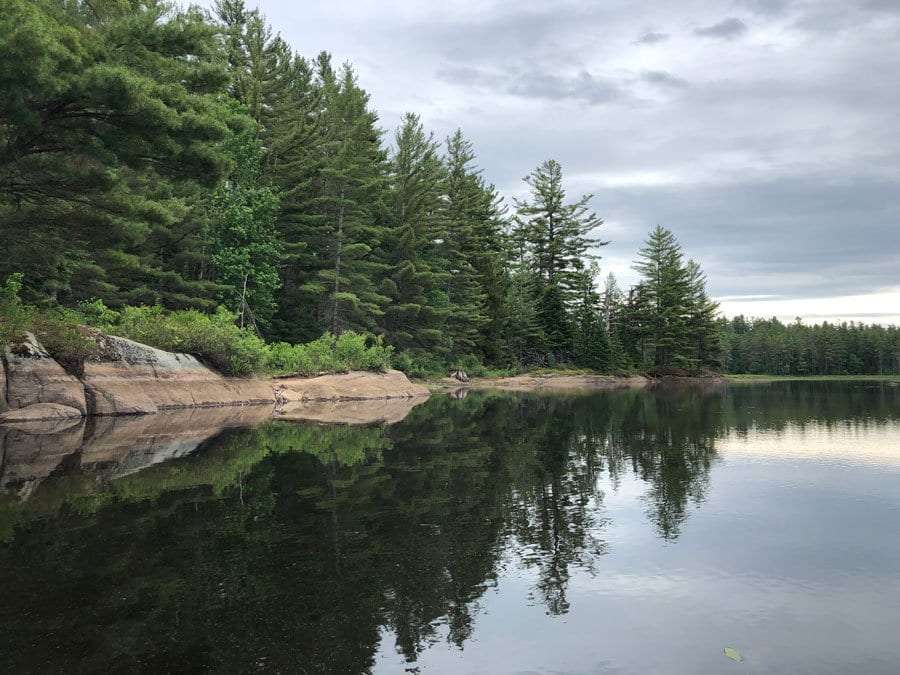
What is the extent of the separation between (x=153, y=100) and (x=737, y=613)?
48.3 ft

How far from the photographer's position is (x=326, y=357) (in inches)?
1286

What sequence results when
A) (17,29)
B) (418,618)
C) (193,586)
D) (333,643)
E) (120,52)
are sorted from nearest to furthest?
(333,643), (418,618), (193,586), (17,29), (120,52)

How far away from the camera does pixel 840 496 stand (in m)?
10.5

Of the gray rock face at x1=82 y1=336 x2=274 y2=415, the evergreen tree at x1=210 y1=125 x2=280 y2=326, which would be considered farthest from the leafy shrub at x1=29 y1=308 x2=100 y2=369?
the evergreen tree at x1=210 y1=125 x2=280 y2=326

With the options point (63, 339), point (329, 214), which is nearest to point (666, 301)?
point (329, 214)

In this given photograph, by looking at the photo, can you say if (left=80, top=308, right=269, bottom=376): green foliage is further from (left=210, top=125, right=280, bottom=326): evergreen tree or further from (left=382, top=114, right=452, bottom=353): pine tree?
(left=382, top=114, right=452, bottom=353): pine tree

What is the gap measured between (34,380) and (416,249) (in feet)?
111

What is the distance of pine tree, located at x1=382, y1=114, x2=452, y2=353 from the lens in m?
46.8

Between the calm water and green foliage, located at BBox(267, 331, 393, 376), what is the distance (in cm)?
1691

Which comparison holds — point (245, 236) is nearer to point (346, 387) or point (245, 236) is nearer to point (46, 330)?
point (346, 387)

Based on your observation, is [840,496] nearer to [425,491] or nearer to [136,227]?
[425,491]

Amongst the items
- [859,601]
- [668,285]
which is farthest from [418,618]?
[668,285]

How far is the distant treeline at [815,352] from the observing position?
397 feet

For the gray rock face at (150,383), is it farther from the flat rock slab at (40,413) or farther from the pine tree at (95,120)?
the pine tree at (95,120)
